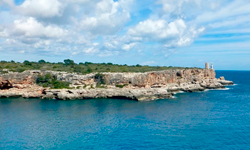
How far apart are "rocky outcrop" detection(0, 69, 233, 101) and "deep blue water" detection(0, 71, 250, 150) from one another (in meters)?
6.53

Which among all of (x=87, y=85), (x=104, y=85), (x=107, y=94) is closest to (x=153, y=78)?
(x=104, y=85)

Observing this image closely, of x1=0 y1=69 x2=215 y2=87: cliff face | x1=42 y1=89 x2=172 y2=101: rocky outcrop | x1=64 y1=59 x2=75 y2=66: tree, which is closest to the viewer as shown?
x1=42 y1=89 x2=172 y2=101: rocky outcrop

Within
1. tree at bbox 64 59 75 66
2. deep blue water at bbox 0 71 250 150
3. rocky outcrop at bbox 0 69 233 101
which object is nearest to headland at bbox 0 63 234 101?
rocky outcrop at bbox 0 69 233 101

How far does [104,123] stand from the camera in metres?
29.3

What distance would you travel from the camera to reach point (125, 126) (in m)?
28.0

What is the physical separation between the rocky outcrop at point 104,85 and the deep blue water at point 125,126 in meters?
6.53

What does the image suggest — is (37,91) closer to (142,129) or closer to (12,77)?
(12,77)

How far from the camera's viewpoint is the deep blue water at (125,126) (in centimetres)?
2252

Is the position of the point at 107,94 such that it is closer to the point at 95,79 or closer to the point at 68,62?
the point at 95,79

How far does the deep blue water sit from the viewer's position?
886 inches

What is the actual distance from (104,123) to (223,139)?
1567cm

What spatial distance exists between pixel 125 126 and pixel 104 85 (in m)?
25.4

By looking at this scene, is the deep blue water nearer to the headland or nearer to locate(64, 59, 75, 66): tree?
the headland

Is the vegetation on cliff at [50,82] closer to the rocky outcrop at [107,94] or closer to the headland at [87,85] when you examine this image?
the headland at [87,85]
